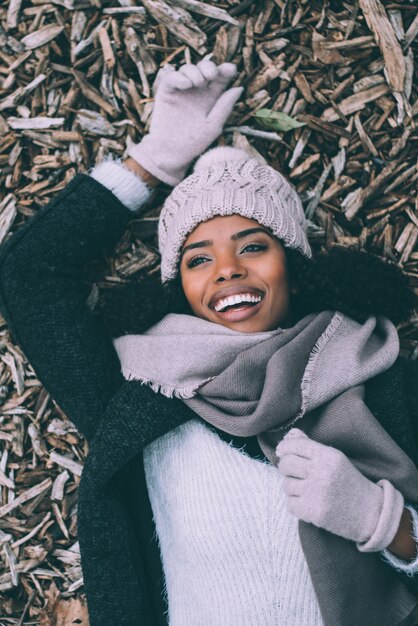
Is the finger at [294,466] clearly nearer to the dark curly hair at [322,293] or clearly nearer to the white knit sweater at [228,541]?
the white knit sweater at [228,541]

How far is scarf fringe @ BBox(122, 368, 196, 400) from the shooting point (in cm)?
196

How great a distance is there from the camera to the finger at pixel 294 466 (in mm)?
1747

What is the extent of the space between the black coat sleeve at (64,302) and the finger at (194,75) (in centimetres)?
52

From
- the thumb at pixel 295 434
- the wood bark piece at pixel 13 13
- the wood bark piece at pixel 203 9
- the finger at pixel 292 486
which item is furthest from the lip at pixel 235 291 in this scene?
the wood bark piece at pixel 13 13

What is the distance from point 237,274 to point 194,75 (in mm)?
802

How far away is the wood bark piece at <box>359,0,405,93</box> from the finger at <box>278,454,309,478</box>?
1.50 meters

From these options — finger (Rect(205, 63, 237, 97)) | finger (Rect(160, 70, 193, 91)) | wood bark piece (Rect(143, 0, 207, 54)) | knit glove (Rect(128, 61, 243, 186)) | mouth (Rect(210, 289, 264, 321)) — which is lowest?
mouth (Rect(210, 289, 264, 321))

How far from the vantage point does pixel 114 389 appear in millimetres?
2154

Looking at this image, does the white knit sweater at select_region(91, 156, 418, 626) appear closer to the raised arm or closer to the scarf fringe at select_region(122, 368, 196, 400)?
the scarf fringe at select_region(122, 368, 196, 400)

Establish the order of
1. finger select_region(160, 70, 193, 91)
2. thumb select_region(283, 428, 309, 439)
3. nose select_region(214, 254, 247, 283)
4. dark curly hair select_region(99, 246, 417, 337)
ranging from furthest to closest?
finger select_region(160, 70, 193, 91) < dark curly hair select_region(99, 246, 417, 337) < nose select_region(214, 254, 247, 283) < thumb select_region(283, 428, 309, 439)

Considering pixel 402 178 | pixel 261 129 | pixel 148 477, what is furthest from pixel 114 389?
pixel 402 178

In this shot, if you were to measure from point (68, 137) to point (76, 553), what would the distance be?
1.64 meters

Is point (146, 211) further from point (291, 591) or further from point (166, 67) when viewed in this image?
point (291, 591)

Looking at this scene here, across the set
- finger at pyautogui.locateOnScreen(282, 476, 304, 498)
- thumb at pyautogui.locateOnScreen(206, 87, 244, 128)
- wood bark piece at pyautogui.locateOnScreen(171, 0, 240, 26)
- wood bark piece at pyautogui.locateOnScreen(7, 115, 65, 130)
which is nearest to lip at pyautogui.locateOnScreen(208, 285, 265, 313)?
A: finger at pyautogui.locateOnScreen(282, 476, 304, 498)
